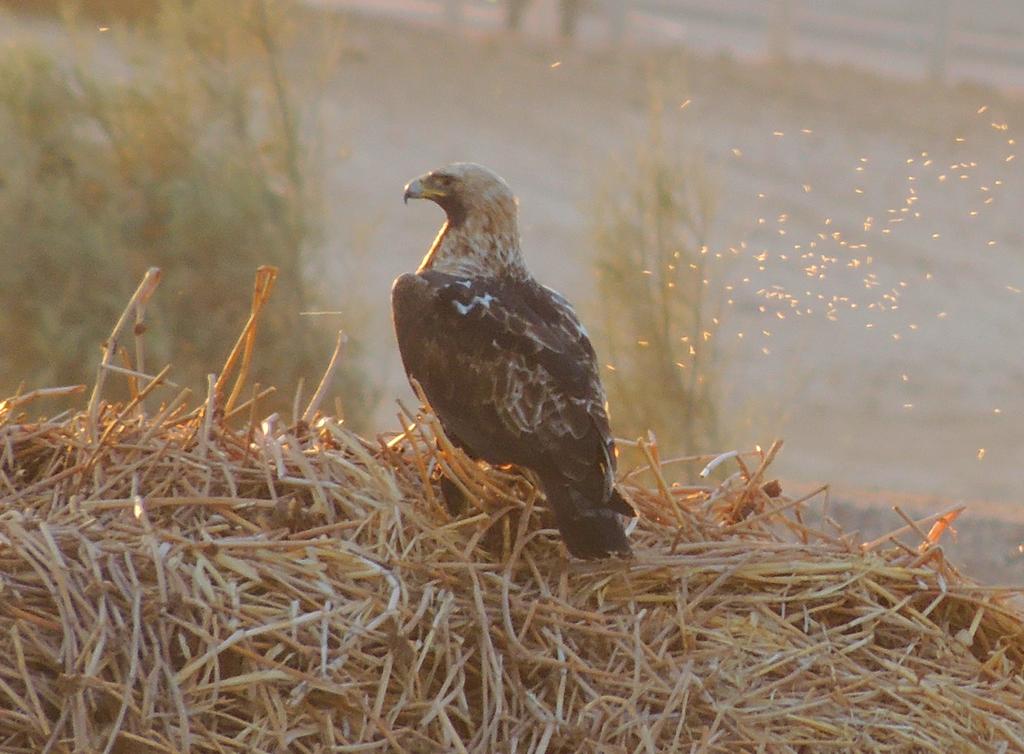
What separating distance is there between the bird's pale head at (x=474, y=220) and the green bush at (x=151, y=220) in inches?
143

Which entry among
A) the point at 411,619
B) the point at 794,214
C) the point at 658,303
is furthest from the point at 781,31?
the point at 411,619

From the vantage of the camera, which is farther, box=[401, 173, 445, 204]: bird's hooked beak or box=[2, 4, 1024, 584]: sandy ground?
box=[2, 4, 1024, 584]: sandy ground

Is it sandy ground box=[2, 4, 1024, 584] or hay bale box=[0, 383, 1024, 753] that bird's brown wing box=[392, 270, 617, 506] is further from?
sandy ground box=[2, 4, 1024, 584]

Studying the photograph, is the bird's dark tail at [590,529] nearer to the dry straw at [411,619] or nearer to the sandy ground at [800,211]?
the dry straw at [411,619]

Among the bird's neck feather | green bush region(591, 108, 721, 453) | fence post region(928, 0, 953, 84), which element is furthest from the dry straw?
fence post region(928, 0, 953, 84)

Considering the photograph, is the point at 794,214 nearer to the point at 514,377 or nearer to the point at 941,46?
the point at 941,46

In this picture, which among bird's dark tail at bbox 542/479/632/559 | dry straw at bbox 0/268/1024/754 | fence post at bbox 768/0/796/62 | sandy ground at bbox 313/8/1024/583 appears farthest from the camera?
fence post at bbox 768/0/796/62

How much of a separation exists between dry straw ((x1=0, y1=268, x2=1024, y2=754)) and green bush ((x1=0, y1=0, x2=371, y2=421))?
425 centimetres

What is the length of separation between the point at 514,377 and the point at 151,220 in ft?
15.2

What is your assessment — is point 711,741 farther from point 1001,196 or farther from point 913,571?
point 1001,196

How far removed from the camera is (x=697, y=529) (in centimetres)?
287

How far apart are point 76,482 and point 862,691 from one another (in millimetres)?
1327

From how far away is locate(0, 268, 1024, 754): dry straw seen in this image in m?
2.30

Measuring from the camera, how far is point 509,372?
301cm
